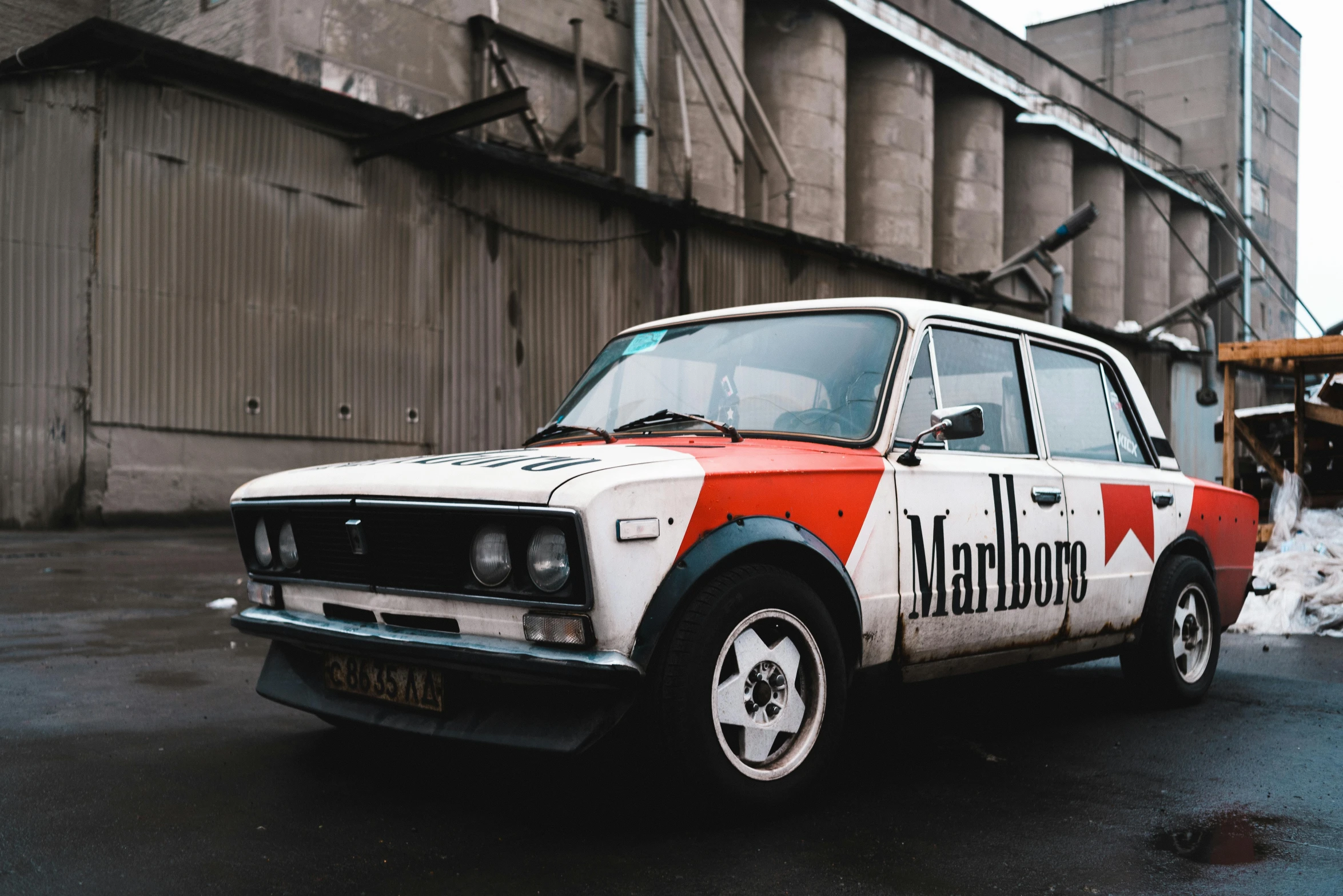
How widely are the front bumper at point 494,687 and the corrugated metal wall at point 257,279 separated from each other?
30.5ft

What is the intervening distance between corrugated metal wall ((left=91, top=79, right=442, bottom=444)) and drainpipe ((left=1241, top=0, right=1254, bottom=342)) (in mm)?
35374

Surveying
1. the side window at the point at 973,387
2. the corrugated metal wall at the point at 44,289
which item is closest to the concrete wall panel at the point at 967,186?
the corrugated metal wall at the point at 44,289

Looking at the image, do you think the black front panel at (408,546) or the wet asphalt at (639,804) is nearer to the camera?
the wet asphalt at (639,804)

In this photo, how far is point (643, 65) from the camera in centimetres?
1897

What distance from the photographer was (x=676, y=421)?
3.97 metres

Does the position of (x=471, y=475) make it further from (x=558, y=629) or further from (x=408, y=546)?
(x=558, y=629)

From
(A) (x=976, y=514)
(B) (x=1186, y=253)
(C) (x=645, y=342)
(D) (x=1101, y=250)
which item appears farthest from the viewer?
(B) (x=1186, y=253)

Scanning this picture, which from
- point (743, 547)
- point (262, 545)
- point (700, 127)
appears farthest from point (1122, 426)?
point (700, 127)

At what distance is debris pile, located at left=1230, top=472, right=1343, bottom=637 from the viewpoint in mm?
7406

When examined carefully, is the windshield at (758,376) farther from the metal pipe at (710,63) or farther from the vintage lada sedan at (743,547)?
the metal pipe at (710,63)

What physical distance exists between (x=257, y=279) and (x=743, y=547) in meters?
10.7

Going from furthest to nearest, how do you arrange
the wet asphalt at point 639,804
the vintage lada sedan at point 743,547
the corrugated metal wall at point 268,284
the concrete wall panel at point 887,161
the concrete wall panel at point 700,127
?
1. the concrete wall panel at point 887,161
2. the concrete wall panel at point 700,127
3. the corrugated metal wall at point 268,284
4. the vintage lada sedan at point 743,547
5. the wet asphalt at point 639,804

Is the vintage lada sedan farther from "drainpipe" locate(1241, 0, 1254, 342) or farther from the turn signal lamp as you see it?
"drainpipe" locate(1241, 0, 1254, 342)

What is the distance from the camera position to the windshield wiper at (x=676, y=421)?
3.80 metres
